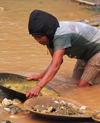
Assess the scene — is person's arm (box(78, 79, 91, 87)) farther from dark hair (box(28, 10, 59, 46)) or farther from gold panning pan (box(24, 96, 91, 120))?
dark hair (box(28, 10, 59, 46))

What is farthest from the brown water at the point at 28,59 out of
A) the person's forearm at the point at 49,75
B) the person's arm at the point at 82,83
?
the person's forearm at the point at 49,75

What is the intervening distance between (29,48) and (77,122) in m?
3.96

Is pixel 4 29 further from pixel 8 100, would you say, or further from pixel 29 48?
pixel 8 100

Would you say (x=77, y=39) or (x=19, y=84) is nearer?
(x=77, y=39)

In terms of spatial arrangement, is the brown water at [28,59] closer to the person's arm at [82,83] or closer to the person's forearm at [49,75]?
the person's arm at [82,83]

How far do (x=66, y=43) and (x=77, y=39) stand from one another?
351 mm

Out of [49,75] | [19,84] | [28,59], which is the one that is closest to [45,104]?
[49,75]

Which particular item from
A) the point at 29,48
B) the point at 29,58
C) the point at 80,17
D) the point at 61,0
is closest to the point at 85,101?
the point at 29,58

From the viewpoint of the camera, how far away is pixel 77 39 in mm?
4027

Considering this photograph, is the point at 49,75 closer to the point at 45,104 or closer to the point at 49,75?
the point at 49,75

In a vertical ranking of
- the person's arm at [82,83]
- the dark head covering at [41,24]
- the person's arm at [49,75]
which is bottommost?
the person's arm at [82,83]

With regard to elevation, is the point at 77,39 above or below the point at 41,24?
below

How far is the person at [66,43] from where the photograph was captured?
358 cm

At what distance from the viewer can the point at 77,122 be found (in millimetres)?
3318
